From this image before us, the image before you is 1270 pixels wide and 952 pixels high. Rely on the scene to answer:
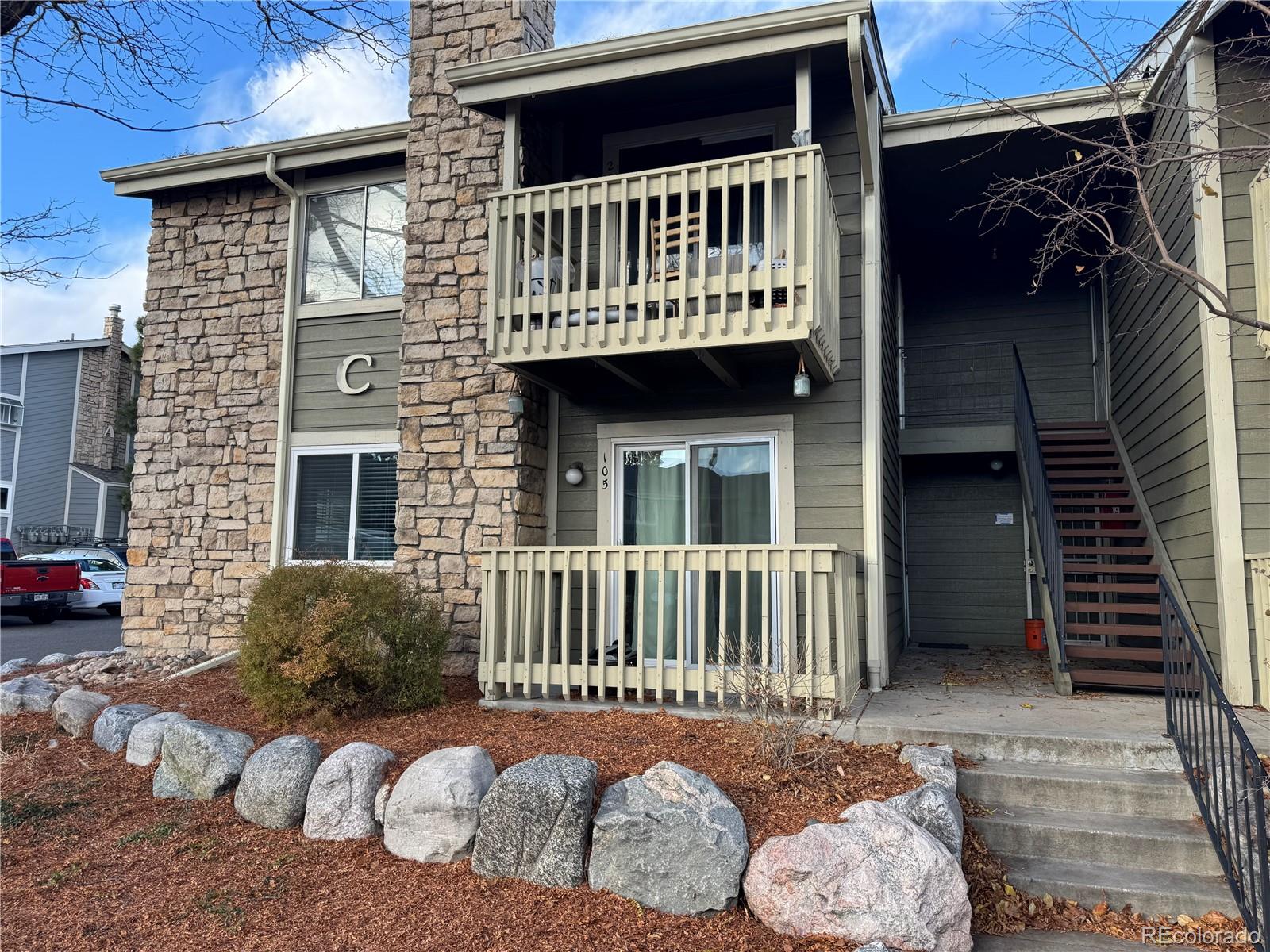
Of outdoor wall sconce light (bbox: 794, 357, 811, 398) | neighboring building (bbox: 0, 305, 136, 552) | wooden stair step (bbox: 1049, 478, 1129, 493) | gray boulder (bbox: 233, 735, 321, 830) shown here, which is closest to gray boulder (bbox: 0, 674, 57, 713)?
gray boulder (bbox: 233, 735, 321, 830)

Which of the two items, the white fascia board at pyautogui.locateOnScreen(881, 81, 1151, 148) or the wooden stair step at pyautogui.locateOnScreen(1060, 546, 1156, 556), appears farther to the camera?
the wooden stair step at pyautogui.locateOnScreen(1060, 546, 1156, 556)

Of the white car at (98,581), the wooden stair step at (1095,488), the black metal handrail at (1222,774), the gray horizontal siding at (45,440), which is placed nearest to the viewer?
the black metal handrail at (1222,774)

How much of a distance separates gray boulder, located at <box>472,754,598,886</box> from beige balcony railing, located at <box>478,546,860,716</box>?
1235 mm

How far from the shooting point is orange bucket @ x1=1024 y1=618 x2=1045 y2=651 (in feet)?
28.7

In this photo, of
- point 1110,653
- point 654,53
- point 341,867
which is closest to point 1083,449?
point 1110,653

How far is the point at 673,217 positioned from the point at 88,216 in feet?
13.0

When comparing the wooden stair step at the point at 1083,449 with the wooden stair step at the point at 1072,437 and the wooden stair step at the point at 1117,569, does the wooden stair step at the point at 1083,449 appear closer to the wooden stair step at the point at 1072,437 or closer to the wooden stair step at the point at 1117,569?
the wooden stair step at the point at 1072,437

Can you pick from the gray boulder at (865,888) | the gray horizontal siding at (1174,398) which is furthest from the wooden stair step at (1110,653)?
the gray boulder at (865,888)

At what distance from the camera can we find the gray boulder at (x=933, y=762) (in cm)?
412

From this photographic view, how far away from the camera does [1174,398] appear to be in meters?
6.54

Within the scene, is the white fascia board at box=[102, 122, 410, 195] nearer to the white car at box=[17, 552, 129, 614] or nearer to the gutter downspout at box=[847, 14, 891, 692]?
the gutter downspout at box=[847, 14, 891, 692]

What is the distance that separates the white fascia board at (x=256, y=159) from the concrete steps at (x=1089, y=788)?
7.20m

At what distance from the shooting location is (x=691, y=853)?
3.50 m

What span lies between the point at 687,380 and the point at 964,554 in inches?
184
